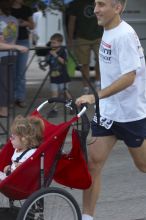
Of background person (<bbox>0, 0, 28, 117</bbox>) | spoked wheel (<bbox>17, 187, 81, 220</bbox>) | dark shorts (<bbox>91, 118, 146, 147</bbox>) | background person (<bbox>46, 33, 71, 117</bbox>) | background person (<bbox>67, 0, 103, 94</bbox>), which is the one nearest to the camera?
spoked wheel (<bbox>17, 187, 81, 220</bbox>)

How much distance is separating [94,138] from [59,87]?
5043 mm

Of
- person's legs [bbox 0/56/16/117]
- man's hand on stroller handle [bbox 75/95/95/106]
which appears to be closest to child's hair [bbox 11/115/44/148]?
man's hand on stroller handle [bbox 75/95/95/106]

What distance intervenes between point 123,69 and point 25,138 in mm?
847

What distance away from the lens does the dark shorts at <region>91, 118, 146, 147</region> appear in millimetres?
5684

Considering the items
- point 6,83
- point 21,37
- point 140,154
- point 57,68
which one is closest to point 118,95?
point 140,154

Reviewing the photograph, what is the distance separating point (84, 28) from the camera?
40.5 feet

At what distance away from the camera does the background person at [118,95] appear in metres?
5.49

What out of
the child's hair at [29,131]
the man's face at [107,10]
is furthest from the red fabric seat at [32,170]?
the man's face at [107,10]

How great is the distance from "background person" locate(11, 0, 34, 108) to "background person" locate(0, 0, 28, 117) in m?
0.39

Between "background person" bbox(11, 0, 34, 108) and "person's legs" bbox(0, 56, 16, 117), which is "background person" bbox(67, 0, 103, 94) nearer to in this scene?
"background person" bbox(11, 0, 34, 108)

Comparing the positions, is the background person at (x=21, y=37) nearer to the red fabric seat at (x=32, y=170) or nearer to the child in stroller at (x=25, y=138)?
the child in stroller at (x=25, y=138)

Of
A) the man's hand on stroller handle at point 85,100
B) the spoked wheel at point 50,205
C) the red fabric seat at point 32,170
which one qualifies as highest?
the man's hand on stroller handle at point 85,100

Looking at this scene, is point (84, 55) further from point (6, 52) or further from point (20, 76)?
point (6, 52)

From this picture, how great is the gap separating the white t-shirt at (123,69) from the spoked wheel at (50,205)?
0.76m
